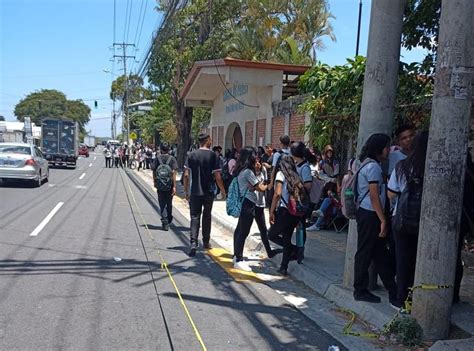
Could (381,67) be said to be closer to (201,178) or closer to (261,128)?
(201,178)

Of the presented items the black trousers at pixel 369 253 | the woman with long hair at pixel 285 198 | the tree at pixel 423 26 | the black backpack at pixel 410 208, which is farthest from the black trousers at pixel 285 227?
the tree at pixel 423 26

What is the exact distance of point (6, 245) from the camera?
26.3 ft

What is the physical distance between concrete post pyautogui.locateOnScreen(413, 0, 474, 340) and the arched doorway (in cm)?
1688

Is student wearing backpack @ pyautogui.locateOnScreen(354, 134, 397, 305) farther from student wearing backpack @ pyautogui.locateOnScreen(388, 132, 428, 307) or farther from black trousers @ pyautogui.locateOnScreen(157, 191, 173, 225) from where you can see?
black trousers @ pyautogui.locateOnScreen(157, 191, 173, 225)

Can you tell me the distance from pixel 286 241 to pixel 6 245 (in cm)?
445

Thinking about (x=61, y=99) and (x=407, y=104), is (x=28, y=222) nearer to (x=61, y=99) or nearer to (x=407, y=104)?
(x=407, y=104)

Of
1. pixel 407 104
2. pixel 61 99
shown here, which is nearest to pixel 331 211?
pixel 407 104

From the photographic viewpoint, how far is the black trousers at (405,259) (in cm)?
493

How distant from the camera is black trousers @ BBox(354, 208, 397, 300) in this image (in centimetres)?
532

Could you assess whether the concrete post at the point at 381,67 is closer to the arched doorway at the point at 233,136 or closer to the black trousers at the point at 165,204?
the black trousers at the point at 165,204

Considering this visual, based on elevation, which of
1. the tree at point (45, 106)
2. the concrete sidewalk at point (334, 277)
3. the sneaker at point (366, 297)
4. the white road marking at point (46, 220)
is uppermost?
the tree at point (45, 106)

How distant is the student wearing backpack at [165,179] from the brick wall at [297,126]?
3848 millimetres

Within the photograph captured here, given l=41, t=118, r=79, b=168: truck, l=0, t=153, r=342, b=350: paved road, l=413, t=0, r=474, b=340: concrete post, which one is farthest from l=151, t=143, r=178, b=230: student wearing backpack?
l=41, t=118, r=79, b=168: truck

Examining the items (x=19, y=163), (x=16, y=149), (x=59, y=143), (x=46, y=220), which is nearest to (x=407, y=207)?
(x=46, y=220)
